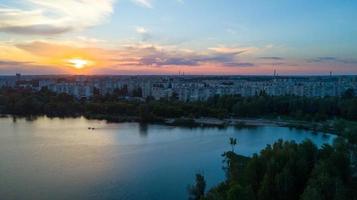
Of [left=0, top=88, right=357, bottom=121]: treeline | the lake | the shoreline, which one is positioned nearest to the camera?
the lake

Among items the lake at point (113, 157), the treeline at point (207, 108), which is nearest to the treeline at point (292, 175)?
the lake at point (113, 157)

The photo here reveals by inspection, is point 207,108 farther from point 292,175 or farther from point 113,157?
point 292,175

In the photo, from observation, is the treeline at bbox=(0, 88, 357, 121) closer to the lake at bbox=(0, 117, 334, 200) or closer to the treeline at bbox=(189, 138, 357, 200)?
the lake at bbox=(0, 117, 334, 200)

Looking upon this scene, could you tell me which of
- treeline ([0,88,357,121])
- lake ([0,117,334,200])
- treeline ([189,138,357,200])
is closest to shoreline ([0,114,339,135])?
treeline ([0,88,357,121])

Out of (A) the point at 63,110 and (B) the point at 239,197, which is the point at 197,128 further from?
(B) the point at 239,197

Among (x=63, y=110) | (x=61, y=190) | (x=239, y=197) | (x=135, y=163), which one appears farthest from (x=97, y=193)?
(x=63, y=110)

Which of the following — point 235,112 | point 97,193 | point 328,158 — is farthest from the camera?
point 235,112

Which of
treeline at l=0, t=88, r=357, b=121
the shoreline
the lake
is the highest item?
treeline at l=0, t=88, r=357, b=121
